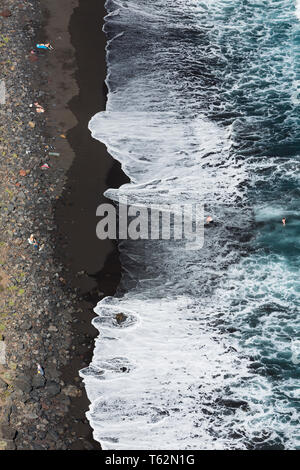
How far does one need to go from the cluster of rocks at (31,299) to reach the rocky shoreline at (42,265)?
0.02 metres

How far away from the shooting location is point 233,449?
11523 mm

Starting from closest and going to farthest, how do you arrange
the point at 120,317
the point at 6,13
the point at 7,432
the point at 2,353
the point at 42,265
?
1. the point at 7,432
2. the point at 2,353
3. the point at 120,317
4. the point at 42,265
5. the point at 6,13

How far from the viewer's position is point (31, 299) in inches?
510

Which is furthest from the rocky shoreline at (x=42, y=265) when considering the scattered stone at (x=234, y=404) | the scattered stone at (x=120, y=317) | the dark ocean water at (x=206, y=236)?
the scattered stone at (x=234, y=404)

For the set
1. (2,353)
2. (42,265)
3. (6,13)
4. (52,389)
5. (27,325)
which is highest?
(6,13)

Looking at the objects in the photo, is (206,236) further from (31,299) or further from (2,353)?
(2,353)

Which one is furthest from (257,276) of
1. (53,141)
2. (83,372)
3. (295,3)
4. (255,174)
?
(295,3)

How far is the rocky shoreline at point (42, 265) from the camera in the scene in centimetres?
1149

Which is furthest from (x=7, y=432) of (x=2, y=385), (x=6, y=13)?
(x=6, y=13)

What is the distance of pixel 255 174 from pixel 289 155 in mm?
1275

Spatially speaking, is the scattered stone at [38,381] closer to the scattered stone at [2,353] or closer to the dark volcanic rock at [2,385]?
the dark volcanic rock at [2,385]

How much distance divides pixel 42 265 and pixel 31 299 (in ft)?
2.97

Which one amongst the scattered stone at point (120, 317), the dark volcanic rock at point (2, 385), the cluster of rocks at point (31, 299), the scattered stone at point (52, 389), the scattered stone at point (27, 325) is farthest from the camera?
the scattered stone at point (120, 317)
